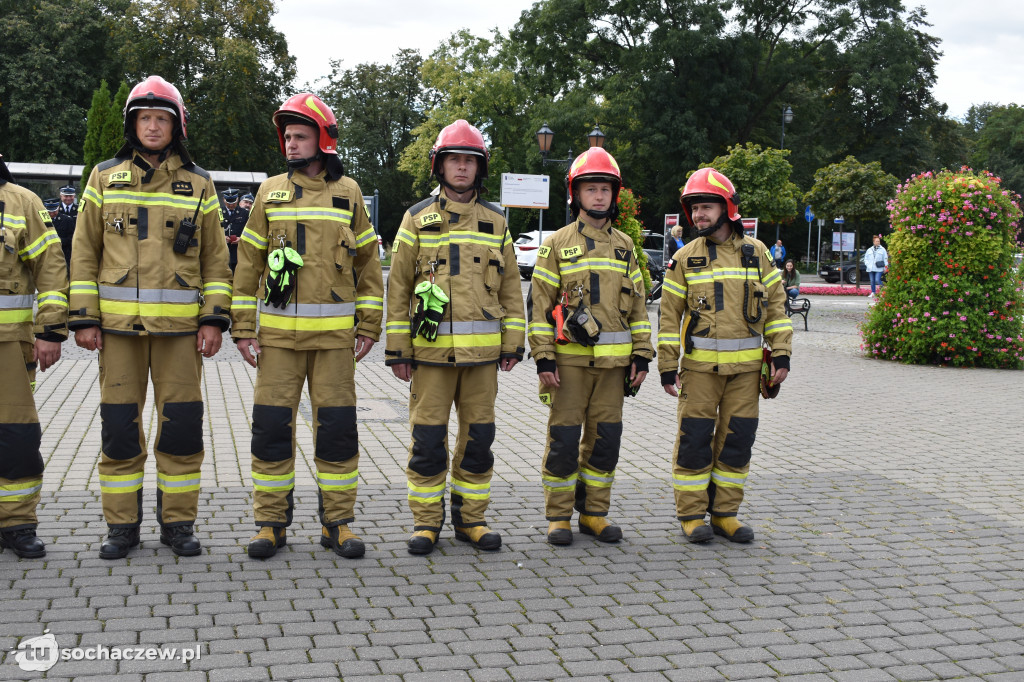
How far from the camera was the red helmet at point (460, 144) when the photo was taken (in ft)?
16.8

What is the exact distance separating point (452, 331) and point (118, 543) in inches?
79.7

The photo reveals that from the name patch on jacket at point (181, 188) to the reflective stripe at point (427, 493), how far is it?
198cm

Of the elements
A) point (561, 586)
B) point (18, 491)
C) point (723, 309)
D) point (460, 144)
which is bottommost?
point (561, 586)

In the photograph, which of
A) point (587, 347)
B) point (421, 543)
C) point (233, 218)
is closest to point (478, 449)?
point (421, 543)

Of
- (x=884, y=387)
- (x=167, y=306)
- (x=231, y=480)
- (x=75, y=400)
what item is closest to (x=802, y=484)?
(x=231, y=480)

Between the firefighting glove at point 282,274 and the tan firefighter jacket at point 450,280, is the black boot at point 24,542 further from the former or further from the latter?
the tan firefighter jacket at point 450,280

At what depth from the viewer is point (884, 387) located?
11727 mm

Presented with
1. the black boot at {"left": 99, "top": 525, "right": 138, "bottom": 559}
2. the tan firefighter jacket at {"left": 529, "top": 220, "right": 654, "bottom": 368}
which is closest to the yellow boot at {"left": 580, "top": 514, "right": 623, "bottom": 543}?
the tan firefighter jacket at {"left": 529, "top": 220, "right": 654, "bottom": 368}

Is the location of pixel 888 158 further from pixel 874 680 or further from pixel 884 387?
pixel 874 680

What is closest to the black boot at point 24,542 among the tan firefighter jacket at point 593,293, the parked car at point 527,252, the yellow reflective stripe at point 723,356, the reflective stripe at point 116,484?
the reflective stripe at point 116,484

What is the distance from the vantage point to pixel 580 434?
5.41 metres

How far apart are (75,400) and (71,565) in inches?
191

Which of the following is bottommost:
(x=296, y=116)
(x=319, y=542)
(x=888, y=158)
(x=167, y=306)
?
(x=319, y=542)

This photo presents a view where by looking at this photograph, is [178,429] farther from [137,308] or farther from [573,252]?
[573,252]
